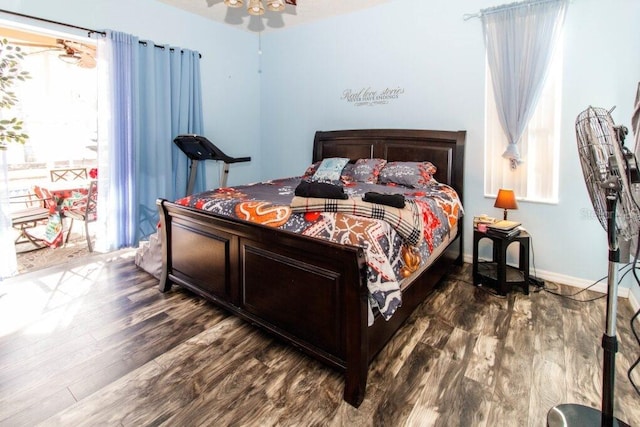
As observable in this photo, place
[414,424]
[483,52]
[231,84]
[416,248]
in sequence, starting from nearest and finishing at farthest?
[414,424], [416,248], [483,52], [231,84]

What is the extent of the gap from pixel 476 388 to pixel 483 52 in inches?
114

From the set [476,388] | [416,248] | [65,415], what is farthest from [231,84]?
[476,388]

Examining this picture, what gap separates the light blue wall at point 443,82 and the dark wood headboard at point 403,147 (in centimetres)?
14

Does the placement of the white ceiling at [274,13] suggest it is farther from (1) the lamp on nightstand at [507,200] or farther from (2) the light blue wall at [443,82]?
(1) the lamp on nightstand at [507,200]

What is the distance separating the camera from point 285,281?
1.97 metres

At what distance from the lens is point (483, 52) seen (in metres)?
3.21

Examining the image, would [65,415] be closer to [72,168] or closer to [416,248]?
[416,248]

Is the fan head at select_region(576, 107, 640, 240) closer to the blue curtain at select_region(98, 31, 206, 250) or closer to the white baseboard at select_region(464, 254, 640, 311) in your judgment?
the white baseboard at select_region(464, 254, 640, 311)

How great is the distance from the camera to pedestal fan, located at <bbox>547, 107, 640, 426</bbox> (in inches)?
48.9

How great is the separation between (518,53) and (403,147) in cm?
127

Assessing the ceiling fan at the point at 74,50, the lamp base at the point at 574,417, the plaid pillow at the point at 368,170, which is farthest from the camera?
the ceiling fan at the point at 74,50

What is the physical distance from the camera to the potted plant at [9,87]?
2.73m

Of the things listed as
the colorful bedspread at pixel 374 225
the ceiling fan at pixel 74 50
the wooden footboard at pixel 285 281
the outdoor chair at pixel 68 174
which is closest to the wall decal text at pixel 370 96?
the colorful bedspread at pixel 374 225

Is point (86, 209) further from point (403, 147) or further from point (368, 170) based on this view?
point (403, 147)
